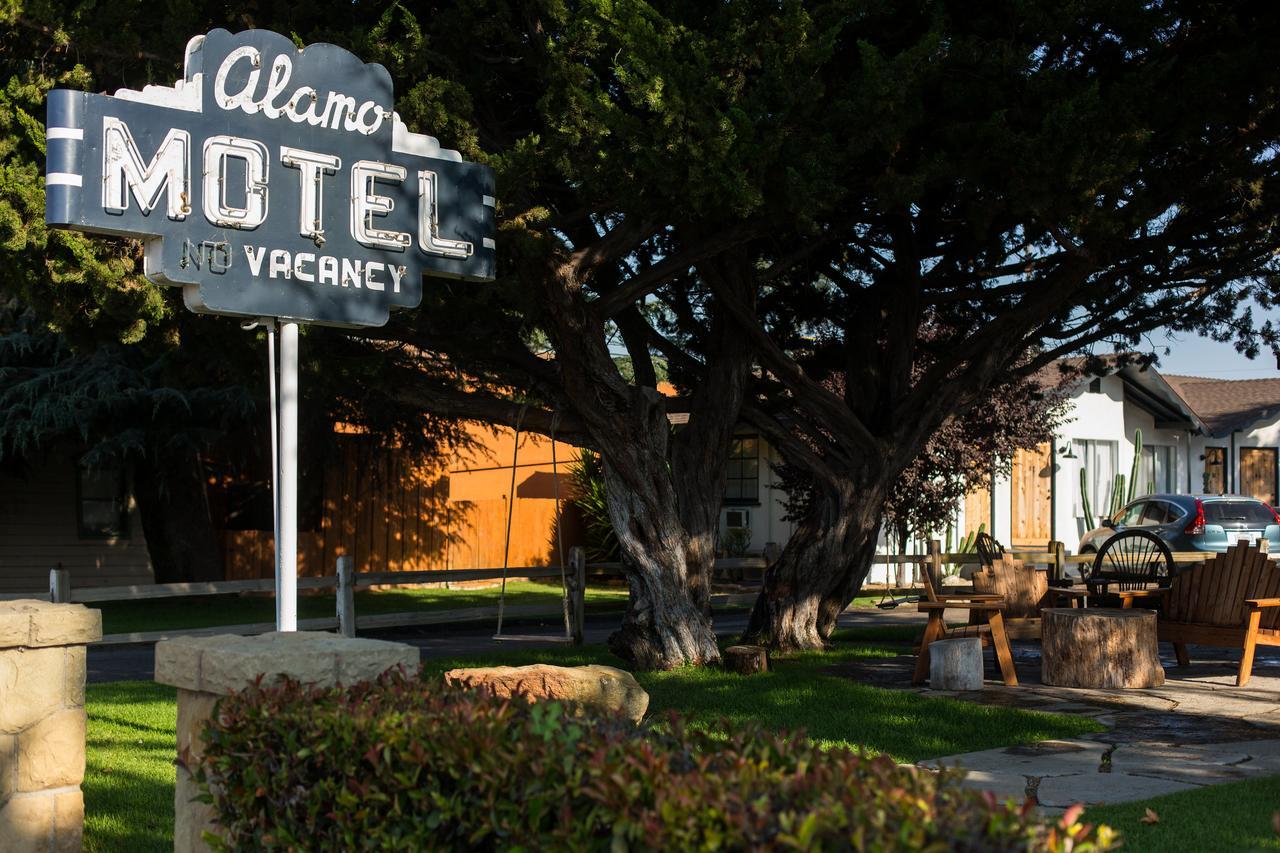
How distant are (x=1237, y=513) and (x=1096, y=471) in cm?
606

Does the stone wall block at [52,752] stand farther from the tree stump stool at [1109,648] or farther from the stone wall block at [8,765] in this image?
the tree stump stool at [1109,648]

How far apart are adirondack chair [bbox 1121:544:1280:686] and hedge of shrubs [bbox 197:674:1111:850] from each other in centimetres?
907

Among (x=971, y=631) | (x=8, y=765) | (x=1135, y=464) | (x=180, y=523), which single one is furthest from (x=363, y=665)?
(x=1135, y=464)

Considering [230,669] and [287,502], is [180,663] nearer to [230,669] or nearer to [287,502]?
[230,669]

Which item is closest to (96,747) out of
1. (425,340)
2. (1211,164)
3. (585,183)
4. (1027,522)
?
(425,340)

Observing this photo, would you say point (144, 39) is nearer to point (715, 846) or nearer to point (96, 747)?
point (96, 747)

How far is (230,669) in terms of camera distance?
4.65 m

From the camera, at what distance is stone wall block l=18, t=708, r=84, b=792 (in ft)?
19.4

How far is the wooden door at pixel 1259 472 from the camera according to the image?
117 ft

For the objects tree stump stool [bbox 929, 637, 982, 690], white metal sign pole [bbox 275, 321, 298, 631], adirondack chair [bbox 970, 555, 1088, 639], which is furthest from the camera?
adirondack chair [bbox 970, 555, 1088, 639]

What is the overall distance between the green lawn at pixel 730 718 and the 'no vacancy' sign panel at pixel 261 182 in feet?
9.02

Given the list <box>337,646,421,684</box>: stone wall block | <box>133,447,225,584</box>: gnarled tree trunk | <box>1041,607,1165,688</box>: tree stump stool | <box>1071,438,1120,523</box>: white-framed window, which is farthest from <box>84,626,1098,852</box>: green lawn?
<box>1071,438,1120,523</box>: white-framed window

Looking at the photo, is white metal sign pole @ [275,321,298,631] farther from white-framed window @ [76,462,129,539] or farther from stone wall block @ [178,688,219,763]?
white-framed window @ [76,462,129,539]

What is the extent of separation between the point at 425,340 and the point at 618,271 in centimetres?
307
